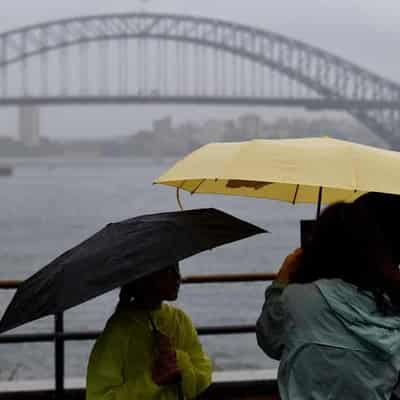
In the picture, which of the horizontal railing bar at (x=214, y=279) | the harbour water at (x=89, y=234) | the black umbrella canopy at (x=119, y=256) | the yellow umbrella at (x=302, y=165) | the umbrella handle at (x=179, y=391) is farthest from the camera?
the harbour water at (x=89, y=234)

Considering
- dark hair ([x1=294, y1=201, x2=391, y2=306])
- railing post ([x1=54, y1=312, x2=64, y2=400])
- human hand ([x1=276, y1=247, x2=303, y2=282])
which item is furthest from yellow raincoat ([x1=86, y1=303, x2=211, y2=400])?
railing post ([x1=54, y1=312, x2=64, y2=400])

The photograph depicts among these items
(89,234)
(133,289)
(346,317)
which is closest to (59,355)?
(133,289)

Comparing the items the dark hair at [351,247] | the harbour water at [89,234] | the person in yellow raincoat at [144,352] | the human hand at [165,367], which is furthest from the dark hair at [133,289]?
the harbour water at [89,234]

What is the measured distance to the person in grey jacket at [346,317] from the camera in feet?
4.94

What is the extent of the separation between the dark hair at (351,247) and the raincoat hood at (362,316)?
18 mm

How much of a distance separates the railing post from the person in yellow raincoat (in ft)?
3.74

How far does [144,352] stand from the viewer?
170 cm

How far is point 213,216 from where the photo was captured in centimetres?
188

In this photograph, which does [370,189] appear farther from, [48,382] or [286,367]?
[48,382]

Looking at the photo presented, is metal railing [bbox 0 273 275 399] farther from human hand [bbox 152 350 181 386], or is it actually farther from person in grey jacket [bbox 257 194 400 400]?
person in grey jacket [bbox 257 194 400 400]

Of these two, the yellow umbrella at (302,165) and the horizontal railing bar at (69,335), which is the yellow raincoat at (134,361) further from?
the horizontal railing bar at (69,335)

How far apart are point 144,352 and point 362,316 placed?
0.47 meters

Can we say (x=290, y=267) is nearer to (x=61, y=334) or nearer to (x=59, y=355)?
(x=61, y=334)

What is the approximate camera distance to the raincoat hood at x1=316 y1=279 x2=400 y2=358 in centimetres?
150
